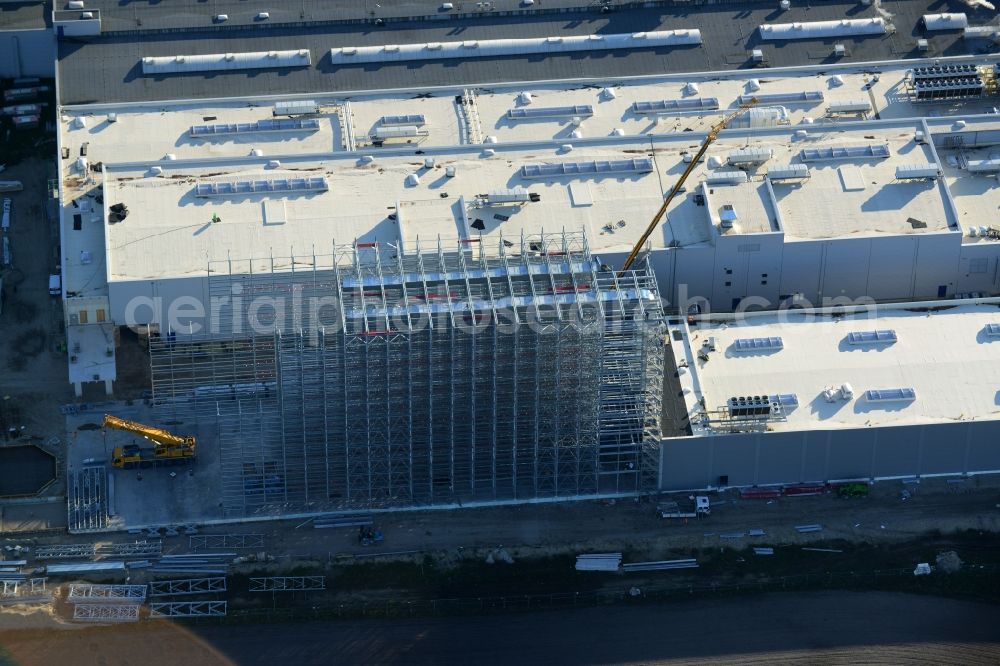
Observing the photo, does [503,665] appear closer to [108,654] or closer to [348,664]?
[348,664]

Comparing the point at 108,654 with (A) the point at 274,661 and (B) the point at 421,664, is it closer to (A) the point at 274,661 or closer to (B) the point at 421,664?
(A) the point at 274,661

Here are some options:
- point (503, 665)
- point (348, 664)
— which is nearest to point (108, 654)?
point (348, 664)

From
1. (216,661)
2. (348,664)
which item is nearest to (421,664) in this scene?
(348,664)

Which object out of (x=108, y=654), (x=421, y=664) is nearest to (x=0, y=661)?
(x=108, y=654)

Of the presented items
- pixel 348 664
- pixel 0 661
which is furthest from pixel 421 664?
pixel 0 661

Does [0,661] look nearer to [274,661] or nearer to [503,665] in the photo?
[274,661]
